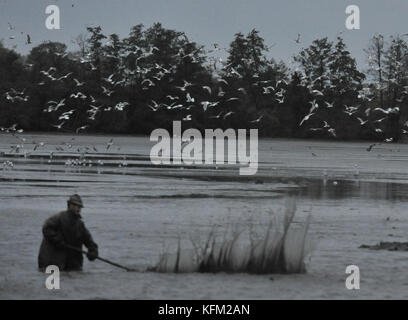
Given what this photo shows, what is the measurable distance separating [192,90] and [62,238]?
12196 centimetres

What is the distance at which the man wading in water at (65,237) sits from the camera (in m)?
18.9

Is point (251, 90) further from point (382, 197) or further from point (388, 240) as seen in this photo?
point (388, 240)

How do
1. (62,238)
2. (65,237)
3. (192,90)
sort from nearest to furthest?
(62,238), (65,237), (192,90)

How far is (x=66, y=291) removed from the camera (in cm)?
1819

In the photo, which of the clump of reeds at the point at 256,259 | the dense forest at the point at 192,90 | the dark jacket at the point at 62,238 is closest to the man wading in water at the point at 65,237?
the dark jacket at the point at 62,238

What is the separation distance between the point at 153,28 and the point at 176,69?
1379 cm

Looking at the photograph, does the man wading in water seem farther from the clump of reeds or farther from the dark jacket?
the clump of reeds

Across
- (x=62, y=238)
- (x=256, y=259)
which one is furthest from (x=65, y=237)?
(x=256, y=259)

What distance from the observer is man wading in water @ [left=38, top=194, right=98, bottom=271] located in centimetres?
1886

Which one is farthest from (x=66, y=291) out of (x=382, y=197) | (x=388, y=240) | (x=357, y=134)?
(x=357, y=134)

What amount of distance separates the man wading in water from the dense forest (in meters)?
101

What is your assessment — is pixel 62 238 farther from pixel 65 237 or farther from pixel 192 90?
pixel 192 90

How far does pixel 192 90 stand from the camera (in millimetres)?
140625

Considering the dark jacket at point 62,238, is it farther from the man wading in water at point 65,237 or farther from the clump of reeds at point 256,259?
the clump of reeds at point 256,259
